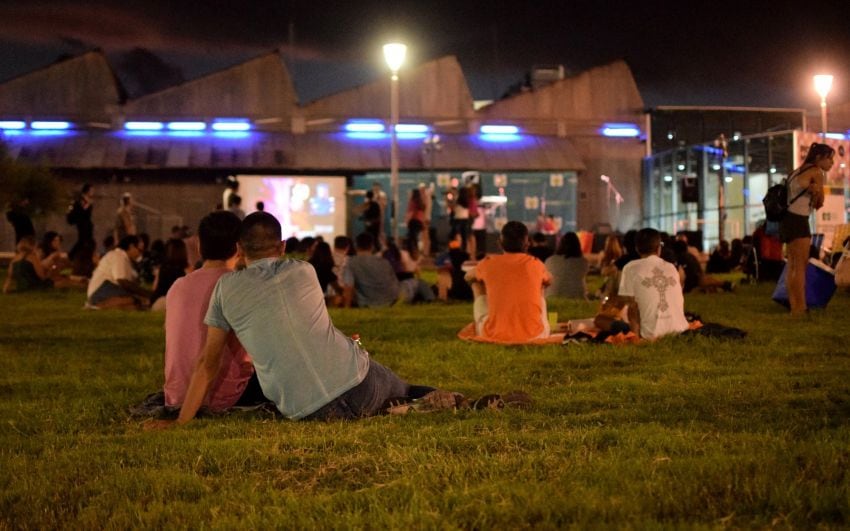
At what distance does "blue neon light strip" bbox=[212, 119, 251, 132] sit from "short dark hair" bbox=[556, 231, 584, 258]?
23672 mm

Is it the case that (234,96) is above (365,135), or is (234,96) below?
above

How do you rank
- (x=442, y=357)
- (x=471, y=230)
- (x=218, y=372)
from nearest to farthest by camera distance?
(x=218, y=372) < (x=442, y=357) < (x=471, y=230)

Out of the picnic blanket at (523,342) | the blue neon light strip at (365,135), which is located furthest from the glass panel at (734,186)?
the picnic blanket at (523,342)

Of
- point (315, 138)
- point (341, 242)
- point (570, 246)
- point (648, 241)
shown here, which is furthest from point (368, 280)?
point (315, 138)

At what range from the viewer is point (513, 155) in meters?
38.2

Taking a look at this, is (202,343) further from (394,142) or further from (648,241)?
(394,142)

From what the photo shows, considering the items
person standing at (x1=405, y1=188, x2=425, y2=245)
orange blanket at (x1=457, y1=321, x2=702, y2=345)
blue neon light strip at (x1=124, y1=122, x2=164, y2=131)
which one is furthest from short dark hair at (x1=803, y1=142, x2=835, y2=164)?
blue neon light strip at (x1=124, y1=122, x2=164, y2=131)

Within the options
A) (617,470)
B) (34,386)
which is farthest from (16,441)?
(617,470)

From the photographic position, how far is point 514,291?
9.93 m

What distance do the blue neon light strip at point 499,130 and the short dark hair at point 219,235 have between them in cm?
3314

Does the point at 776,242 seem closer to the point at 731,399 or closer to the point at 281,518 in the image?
the point at 731,399

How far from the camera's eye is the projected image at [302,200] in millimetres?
34719

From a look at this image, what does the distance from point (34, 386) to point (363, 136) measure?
31.2 m

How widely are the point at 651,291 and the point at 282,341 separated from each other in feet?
15.4
